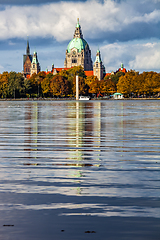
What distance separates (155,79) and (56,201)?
19417cm

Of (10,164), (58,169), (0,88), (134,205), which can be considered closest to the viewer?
(134,205)

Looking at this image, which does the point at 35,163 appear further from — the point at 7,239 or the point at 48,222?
the point at 7,239

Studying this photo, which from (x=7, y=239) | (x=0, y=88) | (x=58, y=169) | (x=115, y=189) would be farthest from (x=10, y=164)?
(x=0, y=88)

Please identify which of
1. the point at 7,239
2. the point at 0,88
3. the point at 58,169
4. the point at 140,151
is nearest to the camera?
the point at 7,239

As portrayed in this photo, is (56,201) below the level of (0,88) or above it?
below

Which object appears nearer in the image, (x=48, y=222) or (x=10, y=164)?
(x=48, y=222)

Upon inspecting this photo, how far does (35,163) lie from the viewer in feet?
42.9

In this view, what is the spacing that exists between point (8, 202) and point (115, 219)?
2141 millimetres

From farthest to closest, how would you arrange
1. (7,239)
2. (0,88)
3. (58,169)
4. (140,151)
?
(0,88) → (140,151) → (58,169) → (7,239)

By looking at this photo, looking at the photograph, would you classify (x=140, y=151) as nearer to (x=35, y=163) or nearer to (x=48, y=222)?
(x=35, y=163)

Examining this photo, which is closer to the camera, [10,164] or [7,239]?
[7,239]

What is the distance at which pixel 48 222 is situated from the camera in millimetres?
6969

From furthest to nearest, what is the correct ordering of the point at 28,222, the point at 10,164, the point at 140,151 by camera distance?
the point at 140,151, the point at 10,164, the point at 28,222

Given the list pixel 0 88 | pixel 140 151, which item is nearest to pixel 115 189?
pixel 140 151
